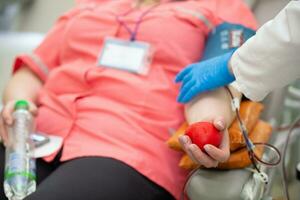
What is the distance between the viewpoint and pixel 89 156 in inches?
46.4

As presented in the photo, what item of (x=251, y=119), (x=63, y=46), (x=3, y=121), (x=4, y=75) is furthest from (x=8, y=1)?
(x=251, y=119)

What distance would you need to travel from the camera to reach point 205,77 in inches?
43.8

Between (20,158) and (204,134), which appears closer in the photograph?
(204,134)

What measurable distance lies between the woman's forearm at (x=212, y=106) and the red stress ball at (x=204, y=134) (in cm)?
10

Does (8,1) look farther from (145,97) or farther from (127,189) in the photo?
(127,189)

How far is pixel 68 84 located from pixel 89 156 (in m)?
0.36

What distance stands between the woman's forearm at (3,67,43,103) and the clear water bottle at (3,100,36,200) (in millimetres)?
105

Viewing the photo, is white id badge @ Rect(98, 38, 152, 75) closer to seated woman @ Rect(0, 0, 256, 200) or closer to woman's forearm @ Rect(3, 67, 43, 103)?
seated woman @ Rect(0, 0, 256, 200)

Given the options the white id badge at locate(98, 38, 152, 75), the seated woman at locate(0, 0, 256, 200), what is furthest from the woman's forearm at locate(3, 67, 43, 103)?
the white id badge at locate(98, 38, 152, 75)

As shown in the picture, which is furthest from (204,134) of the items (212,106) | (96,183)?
(96,183)

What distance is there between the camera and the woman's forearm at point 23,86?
1.42 m

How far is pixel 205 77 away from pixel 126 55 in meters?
0.40

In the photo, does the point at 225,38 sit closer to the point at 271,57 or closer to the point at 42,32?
the point at 271,57

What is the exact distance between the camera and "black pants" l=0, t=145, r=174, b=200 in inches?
41.5
